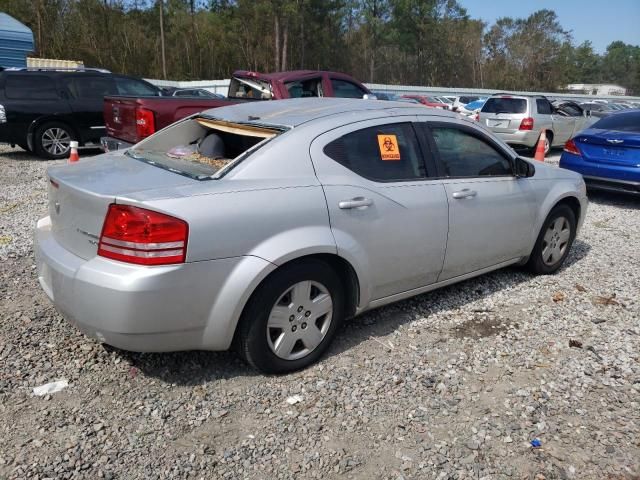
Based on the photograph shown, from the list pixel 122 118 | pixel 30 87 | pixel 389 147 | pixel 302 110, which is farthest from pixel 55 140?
pixel 389 147

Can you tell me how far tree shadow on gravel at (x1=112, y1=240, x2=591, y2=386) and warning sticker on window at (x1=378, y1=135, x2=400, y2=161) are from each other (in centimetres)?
122

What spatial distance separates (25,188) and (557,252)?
7382mm

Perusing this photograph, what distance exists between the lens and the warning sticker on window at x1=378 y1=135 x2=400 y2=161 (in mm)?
3566

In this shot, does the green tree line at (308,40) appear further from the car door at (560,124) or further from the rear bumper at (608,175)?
the rear bumper at (608,175)

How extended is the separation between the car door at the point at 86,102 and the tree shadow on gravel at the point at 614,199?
9.42 metres

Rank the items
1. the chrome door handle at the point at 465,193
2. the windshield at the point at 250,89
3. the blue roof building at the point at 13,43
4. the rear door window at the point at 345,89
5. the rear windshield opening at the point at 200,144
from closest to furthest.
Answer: the rear windshield opening at the point at 200,144
the chrome door handle at the point at 465,193
the windshield at the point at 250,89
the rear door window at the point at 345,89
the blue roof building at the point at 13,43

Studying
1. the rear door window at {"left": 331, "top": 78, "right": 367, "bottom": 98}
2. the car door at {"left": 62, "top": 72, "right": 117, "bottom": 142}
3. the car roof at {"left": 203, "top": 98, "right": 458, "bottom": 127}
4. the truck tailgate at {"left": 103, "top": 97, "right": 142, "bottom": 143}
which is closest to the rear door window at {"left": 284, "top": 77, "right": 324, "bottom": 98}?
the rear door window at {"left": 331, "top": 78, "right": 367, "bottom": 98}

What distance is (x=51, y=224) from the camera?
10.7ft

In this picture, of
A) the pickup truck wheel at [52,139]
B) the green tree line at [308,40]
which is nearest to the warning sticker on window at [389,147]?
the pickup truck wheel at [52,139]

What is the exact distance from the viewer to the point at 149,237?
8.41 feet

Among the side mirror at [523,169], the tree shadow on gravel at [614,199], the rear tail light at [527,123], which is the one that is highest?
the rear tail light at [527,123]

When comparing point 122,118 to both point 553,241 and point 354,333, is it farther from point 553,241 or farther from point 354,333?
point 553,241

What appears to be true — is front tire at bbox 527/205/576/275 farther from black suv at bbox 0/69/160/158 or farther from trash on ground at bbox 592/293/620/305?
black suv at bbox 0/69/160/158

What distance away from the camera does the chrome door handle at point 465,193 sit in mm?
3851
